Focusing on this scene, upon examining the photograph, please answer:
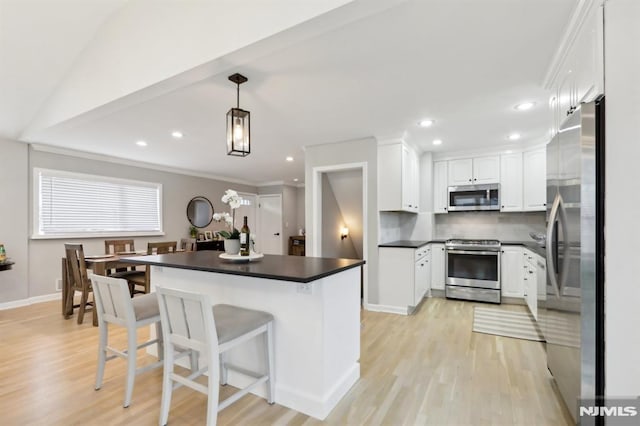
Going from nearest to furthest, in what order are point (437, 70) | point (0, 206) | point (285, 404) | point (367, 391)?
point (285, 404), point (367, 391), point (437, 70), point (0, 206)

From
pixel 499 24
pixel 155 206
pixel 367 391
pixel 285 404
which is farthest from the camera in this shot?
pixel 155 206

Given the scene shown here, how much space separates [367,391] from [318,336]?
Answer: 0.65 m

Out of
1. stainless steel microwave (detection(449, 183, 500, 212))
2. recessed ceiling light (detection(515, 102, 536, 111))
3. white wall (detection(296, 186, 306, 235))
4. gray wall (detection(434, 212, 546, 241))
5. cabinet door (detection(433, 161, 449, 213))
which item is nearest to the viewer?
recessed ceiling light (detection(515, 102, 536, 111))

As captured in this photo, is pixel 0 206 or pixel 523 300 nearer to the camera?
pixel 0 206

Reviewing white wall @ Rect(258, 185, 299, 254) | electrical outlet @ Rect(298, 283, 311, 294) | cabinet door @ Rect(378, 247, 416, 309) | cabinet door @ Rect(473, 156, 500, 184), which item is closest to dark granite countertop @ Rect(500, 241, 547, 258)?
cabinet door @ Rect(473, 156, 500, 184)

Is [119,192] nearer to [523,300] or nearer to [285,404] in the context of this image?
[285,404]

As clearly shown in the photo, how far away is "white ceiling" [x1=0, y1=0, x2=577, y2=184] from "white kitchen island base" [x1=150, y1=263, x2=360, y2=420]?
1.54m

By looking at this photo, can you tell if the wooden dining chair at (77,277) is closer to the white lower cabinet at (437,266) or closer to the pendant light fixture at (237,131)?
the pendant light fixture at (237,131)

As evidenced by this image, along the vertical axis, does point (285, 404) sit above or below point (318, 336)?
below

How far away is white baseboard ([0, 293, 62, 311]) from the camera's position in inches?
165
